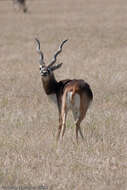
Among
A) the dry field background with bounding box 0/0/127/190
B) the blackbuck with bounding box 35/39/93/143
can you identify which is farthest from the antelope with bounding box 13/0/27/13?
the blackbuck with bounding box 35/39/93/143

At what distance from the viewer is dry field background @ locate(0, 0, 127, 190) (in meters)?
7.43

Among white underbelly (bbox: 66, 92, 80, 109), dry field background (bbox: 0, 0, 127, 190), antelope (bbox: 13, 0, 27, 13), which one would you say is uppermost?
white underbelly (bbox: 66, 92, 80, 109)

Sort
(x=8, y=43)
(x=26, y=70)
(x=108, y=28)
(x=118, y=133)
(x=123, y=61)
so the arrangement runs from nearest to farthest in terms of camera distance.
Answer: (x=118, y=133) → (x=26, y=70) → (x=123, y=61) → (x=8, y=43) → (x=108, y=28)

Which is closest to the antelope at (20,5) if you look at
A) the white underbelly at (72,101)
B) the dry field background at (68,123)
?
the dry field background at (68,123)

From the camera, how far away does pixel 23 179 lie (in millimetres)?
7297

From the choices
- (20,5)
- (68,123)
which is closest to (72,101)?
(68,123)

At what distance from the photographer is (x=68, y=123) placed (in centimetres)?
1050

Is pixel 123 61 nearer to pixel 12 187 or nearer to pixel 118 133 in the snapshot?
pixel 118 133

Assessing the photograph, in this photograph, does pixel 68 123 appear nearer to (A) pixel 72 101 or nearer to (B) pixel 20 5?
(A) pixel 72 101

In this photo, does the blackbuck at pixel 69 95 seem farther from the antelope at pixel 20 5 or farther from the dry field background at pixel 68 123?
the antelope at pixel 20 5

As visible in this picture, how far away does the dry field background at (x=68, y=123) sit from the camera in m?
7.43

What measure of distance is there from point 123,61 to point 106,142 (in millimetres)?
8901

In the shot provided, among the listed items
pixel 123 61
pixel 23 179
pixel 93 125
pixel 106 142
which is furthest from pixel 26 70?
pixel 23 179

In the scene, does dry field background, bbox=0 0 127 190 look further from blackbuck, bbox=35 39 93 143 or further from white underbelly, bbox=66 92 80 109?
white underbelly, bbox=66 92 80 109
